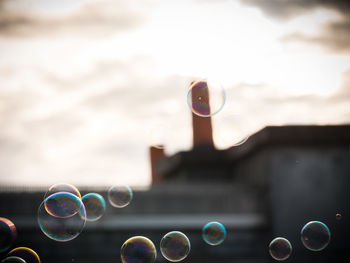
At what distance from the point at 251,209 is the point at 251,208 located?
4cm

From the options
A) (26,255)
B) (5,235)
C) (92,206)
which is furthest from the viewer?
(92,206)

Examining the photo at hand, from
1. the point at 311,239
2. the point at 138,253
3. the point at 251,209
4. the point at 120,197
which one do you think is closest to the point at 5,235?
the point at 138,253

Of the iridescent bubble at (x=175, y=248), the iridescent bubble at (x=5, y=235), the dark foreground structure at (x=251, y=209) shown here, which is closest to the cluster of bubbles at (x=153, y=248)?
the iridescent bubble at (x=175, y=248)

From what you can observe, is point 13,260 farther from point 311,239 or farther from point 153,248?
point 311,239

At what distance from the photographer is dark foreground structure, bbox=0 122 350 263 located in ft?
44.7

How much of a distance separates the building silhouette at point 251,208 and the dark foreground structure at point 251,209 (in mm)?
29

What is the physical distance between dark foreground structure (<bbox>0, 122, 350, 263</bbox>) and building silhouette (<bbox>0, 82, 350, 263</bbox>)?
29 millimetres

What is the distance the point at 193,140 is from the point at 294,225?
7.19 m

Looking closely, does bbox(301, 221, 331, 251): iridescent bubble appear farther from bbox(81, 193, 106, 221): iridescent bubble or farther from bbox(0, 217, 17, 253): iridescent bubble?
bbox(0, 217, 17, 253): iridescent bubble

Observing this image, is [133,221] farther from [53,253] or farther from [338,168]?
[338,168]

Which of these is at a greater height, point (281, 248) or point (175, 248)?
point (175, 248)

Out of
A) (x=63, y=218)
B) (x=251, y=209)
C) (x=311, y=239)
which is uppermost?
(x=63, y=218)

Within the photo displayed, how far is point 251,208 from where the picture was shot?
15.3 m

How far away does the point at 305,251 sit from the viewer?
14.7m
